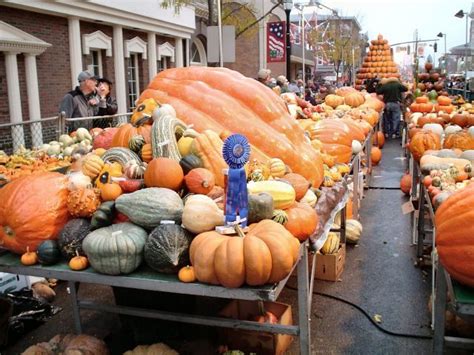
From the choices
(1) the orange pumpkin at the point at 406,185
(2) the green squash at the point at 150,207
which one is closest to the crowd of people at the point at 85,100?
(2) the green squash at the point at 150,207

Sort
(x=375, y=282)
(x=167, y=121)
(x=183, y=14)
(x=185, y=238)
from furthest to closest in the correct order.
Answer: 1. (x=183, y=14)
2. (x=375, y=282)
3. (x=167, y=121)
4. (x=185, y=238)

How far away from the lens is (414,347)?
3926mm

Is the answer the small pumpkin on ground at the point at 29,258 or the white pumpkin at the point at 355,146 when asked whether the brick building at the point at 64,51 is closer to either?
the white pumpkin at the point at 355,146

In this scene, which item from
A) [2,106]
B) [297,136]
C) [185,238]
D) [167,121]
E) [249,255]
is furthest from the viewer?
[2,106]

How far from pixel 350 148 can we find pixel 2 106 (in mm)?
8658

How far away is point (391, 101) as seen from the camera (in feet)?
51.8

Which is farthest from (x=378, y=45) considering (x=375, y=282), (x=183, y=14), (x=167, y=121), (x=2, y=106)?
(x=167, y=121)

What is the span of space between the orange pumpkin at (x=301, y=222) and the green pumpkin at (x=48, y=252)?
1396mm

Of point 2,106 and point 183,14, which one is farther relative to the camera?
point 183,14

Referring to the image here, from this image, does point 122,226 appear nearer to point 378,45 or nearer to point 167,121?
point 167,121

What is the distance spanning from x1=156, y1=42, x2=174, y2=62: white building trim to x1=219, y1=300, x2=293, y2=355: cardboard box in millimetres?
16747

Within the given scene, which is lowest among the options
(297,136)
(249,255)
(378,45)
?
(249,255)

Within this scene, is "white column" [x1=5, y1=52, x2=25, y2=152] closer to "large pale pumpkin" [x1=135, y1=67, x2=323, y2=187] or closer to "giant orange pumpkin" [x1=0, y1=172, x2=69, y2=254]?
"large pale pumpkin" [x1=135, y1=67, x2=323, y2=187]

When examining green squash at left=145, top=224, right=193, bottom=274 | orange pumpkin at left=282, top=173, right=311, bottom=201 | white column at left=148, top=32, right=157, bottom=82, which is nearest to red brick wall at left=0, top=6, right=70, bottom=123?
white column at left=148, top=32, right=157, bottom=82
